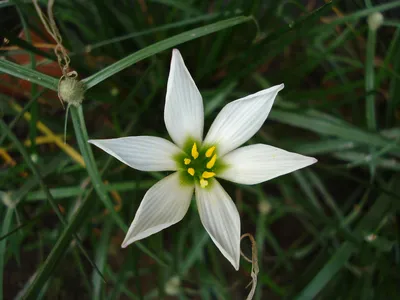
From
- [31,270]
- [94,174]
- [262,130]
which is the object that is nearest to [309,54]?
[262,130]

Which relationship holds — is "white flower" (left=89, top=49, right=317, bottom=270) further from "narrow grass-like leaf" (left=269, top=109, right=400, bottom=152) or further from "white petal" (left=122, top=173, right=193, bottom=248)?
"narrow grass-like leaf" (left=269, top=109, right=400, bottom=152)

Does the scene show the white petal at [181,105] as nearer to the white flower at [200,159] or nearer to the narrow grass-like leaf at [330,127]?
the white flower at [200,159]

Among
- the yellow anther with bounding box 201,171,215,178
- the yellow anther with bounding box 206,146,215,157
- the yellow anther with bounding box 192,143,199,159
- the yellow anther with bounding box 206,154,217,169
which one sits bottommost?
the yellow anther with bounding box 201,171,215,178

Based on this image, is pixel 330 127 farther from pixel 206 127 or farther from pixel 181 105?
pixel 181 105

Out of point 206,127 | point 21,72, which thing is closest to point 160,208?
point 21,72

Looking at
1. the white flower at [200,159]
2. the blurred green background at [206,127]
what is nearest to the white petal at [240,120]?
the white flower at [200,159]

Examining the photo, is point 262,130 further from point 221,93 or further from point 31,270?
point 31,270

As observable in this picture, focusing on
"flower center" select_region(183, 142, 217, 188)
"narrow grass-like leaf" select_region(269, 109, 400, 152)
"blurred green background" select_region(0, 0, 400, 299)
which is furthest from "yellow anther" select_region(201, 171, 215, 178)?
"narrow grass-like leaf" select_region(269, 109, 400, 152)
